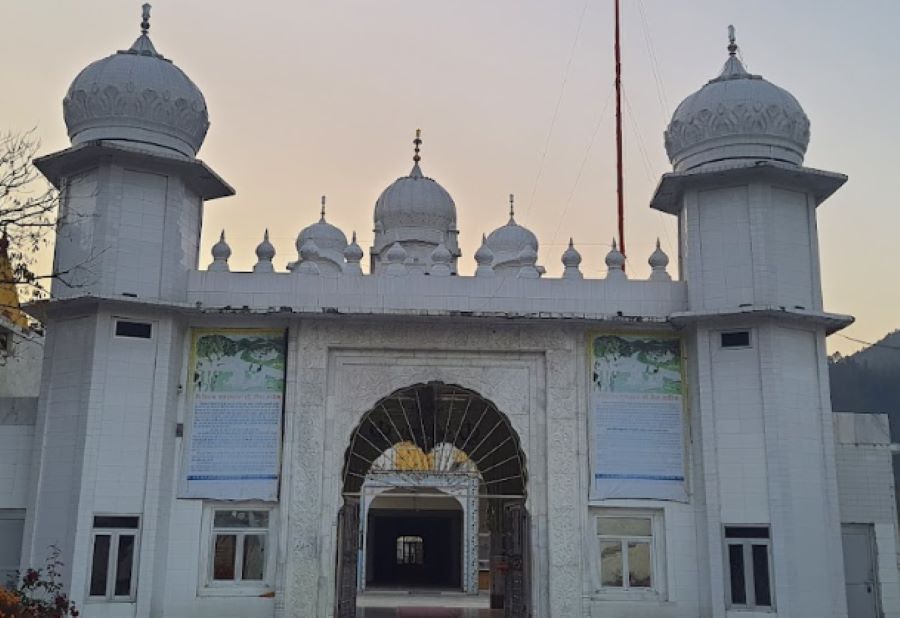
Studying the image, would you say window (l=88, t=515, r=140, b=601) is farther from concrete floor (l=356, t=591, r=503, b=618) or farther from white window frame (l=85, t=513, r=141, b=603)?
concrete floor (l=356, t=591, r=503, b=618)

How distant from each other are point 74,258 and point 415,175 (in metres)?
7.67

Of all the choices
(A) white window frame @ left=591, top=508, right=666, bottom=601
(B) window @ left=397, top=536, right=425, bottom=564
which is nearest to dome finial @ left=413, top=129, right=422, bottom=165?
Answer: (A) white window frame @ left=591, top=508, right=666, bottom=601

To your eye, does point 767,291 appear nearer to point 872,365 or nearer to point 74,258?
point 74,258

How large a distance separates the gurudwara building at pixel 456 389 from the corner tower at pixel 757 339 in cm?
3

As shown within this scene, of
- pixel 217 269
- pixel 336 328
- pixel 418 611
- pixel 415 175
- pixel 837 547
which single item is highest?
pixel 415 175

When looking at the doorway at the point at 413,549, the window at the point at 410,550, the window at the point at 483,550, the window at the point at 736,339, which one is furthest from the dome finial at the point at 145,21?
the window at the point at 410,550

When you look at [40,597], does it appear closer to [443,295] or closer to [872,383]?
[443,295]

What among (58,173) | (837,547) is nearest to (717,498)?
(837,547)

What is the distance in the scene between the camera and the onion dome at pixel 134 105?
12.8 metres

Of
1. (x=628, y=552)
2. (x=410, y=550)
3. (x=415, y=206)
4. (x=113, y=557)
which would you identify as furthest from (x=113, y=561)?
(x=410, y=550)

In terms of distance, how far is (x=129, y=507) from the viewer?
11.8 metres

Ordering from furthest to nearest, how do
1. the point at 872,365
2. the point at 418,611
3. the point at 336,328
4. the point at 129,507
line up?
the point at 872,365 < the point at 418,611 < the point at 336,328 < the point at 129,507

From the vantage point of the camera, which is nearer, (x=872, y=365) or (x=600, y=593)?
(x=600, y=593)

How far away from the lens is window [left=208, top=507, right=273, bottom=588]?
1222 cm
